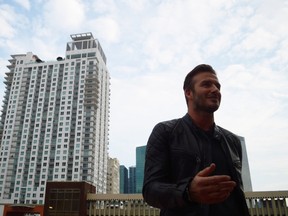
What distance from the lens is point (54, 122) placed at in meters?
84.6

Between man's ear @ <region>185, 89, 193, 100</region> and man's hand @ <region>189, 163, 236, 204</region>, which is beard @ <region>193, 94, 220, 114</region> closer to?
man's ear @ <region>185, 89, 193, 100</region>

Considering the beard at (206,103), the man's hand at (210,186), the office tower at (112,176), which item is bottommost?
the man's hand at (210,186)

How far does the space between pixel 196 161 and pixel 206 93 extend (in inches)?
22.3

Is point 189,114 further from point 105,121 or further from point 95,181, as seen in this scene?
point 105,121

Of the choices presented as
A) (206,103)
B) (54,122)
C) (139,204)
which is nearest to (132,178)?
(54,122)

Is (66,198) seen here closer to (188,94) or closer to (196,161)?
(188,94)

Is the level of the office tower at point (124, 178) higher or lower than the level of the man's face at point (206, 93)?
higher

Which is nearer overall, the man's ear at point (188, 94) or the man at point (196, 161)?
the man at point (196, 161)

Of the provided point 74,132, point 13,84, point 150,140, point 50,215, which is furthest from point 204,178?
point 13,84

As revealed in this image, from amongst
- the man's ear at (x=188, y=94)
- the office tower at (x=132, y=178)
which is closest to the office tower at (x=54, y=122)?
the man's ear at (x=188, y=94)

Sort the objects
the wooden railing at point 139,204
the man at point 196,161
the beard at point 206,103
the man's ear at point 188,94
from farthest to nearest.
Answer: the wooden railing at point 139,204 < the man's ear at point 188,94 < the beard at point 206,103 < the man at point 196,161

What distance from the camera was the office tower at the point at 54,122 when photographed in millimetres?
77625

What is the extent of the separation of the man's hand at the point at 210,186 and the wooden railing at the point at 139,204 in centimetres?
4377

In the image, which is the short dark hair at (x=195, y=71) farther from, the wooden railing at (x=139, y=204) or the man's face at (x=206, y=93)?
the wooden railing at (x=139, y=204)
